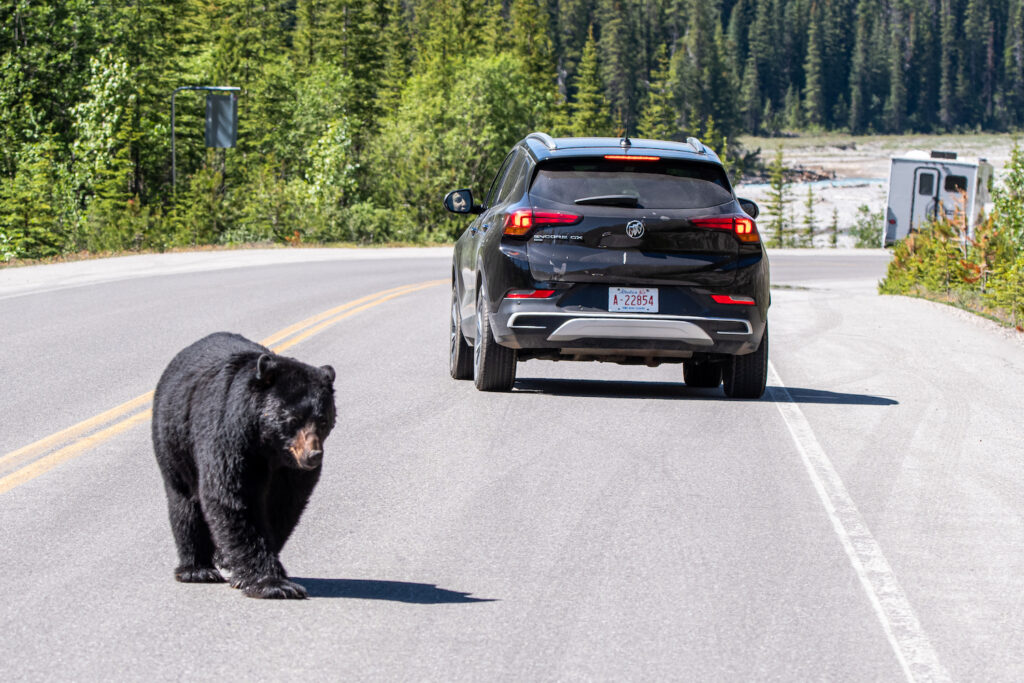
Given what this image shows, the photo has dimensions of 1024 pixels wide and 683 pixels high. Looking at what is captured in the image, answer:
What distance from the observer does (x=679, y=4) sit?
186125 mm

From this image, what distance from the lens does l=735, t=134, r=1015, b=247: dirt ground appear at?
90.7m

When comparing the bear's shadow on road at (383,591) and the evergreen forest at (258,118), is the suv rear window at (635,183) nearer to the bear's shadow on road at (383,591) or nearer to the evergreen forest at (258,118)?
the bear's shadow on road at (383,591)

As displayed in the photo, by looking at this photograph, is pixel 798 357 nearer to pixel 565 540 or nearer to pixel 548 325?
pixel 548 325

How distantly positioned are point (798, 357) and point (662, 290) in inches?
190

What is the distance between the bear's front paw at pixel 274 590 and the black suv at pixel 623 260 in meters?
4.99

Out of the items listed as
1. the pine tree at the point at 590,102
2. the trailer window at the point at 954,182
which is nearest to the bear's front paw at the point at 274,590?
the trailer window at the point at 954,182

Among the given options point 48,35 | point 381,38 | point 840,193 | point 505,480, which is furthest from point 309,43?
point 505,480

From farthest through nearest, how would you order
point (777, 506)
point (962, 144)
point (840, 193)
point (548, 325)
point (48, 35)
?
point (962, 144) → point (840, 193) → point (48, 35) → point (548, 325) → point (777, 506)

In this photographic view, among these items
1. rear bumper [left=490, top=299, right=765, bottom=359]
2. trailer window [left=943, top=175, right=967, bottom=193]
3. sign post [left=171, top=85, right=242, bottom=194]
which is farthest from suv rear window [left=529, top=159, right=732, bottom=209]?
sign post [left=171, top=85, right=242, bottom=194]

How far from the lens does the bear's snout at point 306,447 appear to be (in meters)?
4.73

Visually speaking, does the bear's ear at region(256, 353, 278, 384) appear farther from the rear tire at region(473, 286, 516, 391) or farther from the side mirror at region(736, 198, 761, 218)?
the side mirror at region(736, 198, 761, 218)

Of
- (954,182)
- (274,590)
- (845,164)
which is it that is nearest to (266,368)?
(274,590)

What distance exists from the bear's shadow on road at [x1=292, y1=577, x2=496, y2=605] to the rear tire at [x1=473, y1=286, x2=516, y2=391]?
497cm

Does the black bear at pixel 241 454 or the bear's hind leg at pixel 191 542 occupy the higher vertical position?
the black bear at pixel 241 454
